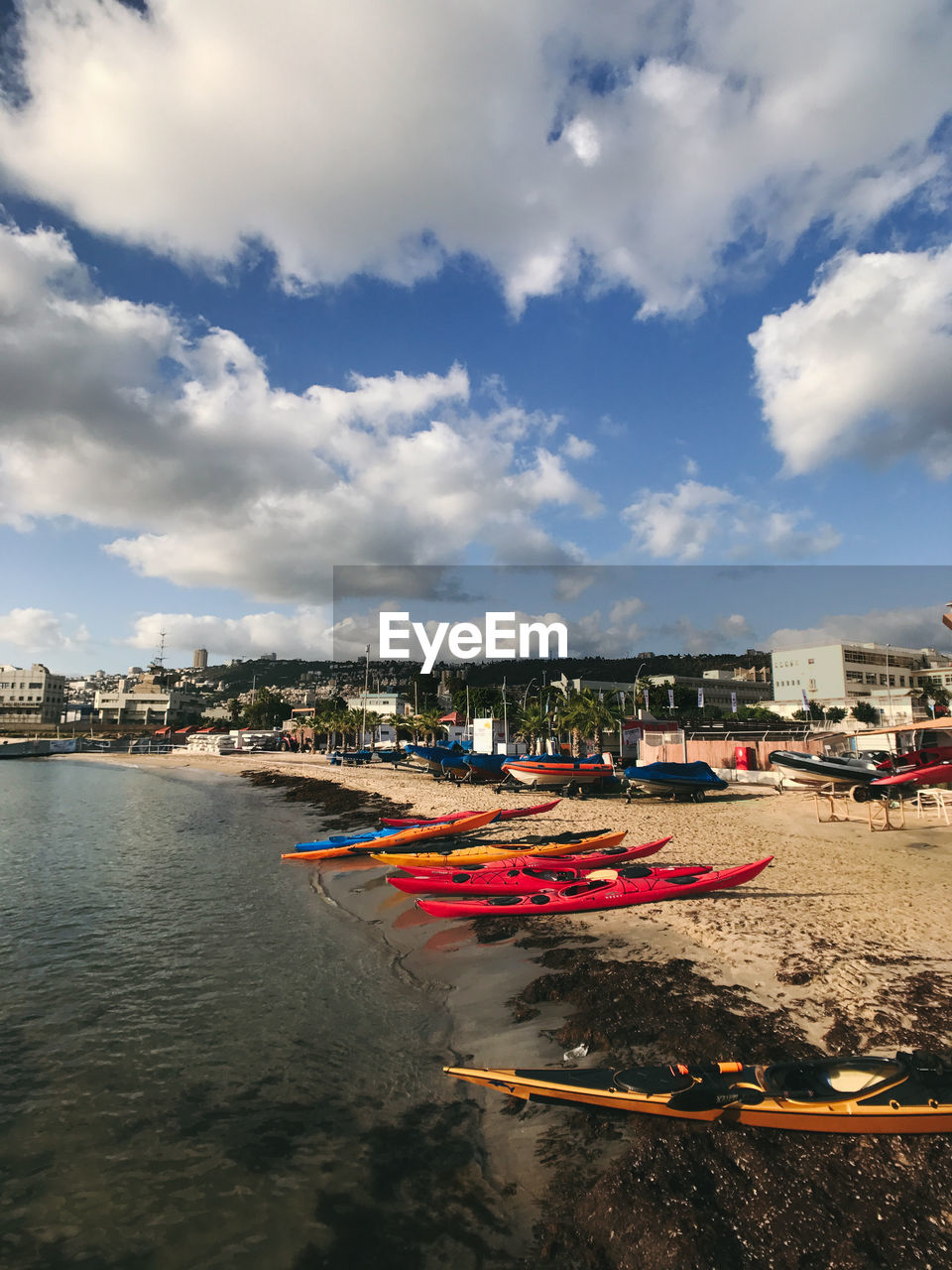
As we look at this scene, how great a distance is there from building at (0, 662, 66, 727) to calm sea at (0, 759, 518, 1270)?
6525 inches

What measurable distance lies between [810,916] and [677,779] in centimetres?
1835

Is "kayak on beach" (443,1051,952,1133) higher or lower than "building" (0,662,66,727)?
lower

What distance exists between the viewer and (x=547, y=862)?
1627cm

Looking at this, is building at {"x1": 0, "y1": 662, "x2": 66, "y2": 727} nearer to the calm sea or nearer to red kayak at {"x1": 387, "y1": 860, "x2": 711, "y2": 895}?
the calm sea

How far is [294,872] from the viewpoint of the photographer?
827 inches

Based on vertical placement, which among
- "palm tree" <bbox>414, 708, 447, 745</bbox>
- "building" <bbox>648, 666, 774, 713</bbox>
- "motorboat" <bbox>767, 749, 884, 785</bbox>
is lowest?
"motorboat" <bbox>767, 749, 884, 785</bbox>

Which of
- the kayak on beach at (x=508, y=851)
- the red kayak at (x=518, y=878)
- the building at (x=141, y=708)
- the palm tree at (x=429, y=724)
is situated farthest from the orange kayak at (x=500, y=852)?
the building at (x=141, y=708)

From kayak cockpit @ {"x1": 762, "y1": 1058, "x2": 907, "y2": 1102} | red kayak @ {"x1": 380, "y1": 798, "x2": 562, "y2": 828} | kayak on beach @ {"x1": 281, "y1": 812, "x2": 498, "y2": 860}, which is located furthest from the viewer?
red kayak @ {"x1": 380, "y1": 798, "x2": 562, "y2": 828}

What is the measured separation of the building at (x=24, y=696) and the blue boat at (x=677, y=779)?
551ft

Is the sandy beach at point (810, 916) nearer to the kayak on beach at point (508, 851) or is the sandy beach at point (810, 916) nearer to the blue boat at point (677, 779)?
the kayak on beach at point (508, 851)

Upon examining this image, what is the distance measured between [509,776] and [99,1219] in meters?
35.7

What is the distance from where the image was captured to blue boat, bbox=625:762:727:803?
31.0m

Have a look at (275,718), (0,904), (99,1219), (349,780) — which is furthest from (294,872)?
(275,718)

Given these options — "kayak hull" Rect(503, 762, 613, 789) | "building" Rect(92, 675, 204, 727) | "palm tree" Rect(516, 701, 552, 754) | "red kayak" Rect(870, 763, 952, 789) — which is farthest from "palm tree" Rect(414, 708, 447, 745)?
"building" Rect(92, 675, 204, 727)
